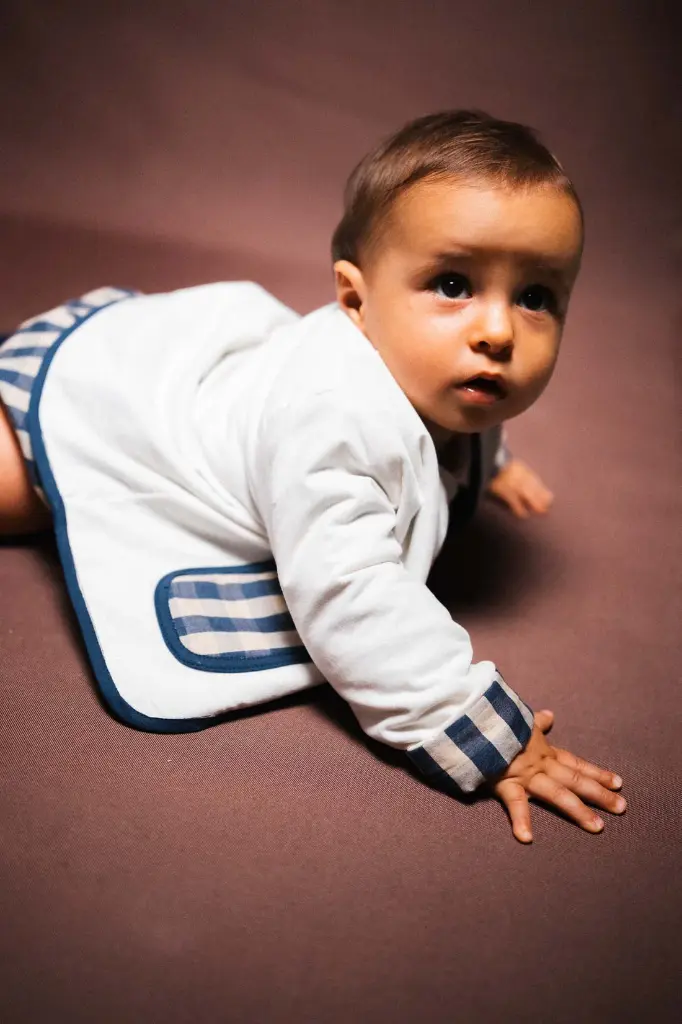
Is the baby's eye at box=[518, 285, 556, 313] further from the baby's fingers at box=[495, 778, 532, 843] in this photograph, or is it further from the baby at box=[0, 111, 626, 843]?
the baby's fingers at box=[495, 778, 532, 843]

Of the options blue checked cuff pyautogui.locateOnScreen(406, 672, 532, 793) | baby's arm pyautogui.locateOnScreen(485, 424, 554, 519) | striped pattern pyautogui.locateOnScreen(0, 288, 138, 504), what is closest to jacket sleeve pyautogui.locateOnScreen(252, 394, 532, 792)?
blue checked cuff pyautogui.locateOnScreen(406, 672, 532, 793)

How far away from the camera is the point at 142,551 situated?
35.7 inches

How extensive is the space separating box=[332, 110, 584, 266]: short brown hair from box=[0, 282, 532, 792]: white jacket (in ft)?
0.28

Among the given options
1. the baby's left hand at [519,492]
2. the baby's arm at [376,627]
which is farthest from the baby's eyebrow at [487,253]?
the baby's left hand at [519,492]

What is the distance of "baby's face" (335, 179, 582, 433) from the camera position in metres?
0.79

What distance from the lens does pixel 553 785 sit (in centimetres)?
80

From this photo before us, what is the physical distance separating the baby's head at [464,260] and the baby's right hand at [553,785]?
26cm

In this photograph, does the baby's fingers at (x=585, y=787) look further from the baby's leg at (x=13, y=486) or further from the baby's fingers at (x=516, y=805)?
the baby's leg at (x=13, y=486)

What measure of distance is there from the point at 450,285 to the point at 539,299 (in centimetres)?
8

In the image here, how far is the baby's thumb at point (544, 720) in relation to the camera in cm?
87

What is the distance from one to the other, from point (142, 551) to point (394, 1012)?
0.42 m

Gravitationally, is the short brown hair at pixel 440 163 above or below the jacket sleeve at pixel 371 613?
above

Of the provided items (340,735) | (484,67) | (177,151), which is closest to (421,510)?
(340,735)

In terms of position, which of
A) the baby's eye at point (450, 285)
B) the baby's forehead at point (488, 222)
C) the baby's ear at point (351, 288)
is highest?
the baby's forehead at point (488, 222)
